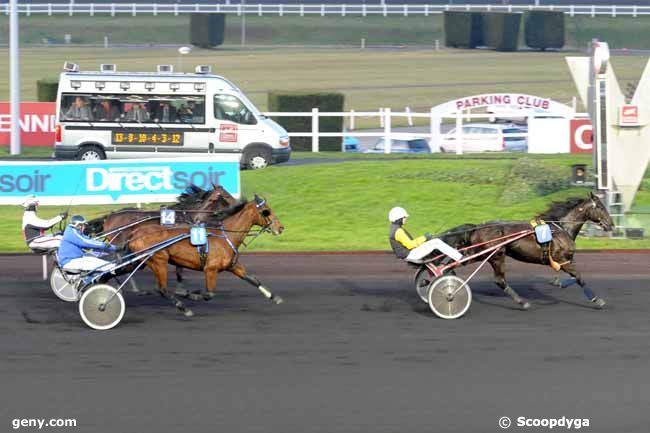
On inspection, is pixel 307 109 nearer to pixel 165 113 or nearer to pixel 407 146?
pixel 407 146

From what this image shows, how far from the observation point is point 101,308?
11.6m

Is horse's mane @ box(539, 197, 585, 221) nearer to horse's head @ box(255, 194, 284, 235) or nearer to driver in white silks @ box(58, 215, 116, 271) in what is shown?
horse's head @ box(255, 194, 284, 235)

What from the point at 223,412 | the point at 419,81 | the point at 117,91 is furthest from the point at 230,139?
the point at 419,81

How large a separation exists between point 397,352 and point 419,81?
42.7 metres

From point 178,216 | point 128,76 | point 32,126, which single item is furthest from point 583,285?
point 32,126

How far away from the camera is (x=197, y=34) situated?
64.1m

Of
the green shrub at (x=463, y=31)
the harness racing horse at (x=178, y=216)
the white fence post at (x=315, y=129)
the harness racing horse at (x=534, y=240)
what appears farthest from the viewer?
the green shrub at (x=463, y=31)

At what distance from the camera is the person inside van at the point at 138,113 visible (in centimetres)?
2508

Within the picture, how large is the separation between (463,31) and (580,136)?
37.3 metres

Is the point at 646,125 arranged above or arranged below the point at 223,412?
above

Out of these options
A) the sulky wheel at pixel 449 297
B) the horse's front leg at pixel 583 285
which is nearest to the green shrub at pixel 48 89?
the sulky wheel at pixel 449 297

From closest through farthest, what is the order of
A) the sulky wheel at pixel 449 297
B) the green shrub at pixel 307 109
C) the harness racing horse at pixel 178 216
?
1. the sulky wheel at pixel 449 297
2. the harness racing horse at pixel 178 216
3. the green shrub at pixel 307 109

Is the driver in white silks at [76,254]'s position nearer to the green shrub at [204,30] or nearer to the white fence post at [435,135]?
the white fence post at [435,135]

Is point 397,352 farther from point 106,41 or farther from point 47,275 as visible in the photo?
point 106,41
